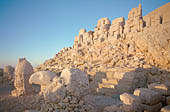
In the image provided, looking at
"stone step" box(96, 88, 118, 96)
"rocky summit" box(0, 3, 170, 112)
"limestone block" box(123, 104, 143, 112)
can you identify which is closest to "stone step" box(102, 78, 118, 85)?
"rocky summit" box(0, 3, 170, 112)

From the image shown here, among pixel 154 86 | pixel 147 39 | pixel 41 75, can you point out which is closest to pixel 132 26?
pixel 147 39

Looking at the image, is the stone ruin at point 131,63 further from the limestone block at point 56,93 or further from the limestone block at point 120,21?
the limestone block at point 56,93

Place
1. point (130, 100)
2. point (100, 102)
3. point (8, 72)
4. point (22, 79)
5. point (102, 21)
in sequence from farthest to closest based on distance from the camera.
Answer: point (102, 21)
point (8, 72)
point (22, 79)
point (100, 102)
point (130, 100)

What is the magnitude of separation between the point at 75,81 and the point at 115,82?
3749 mm

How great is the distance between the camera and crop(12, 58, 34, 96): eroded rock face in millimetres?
5910

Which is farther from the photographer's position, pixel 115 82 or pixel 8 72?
pixel 8 72

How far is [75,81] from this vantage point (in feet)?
10.5

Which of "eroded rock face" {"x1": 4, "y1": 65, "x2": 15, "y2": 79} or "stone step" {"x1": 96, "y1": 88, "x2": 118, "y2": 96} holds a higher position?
"eroded rock face" {"x1": 4, "y1": 65, "x2": 15, "y2": 79}

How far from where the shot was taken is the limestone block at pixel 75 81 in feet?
10.2

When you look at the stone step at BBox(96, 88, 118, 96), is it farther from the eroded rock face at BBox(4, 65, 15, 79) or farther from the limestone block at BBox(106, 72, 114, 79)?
the eroded rock face at BBox(4, 65, 15, 79)

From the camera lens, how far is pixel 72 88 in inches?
122

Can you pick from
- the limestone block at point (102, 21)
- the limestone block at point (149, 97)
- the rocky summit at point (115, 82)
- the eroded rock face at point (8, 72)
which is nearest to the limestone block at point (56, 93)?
the rocky summit at point (115, 82)

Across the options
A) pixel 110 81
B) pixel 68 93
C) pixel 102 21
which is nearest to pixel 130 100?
pixel 68 93

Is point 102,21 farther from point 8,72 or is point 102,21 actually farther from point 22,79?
point 22,79
